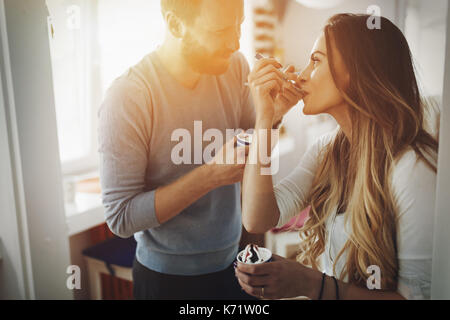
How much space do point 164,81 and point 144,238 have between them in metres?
0.37

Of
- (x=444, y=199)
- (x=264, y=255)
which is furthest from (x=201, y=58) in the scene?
(x=444, y=199)

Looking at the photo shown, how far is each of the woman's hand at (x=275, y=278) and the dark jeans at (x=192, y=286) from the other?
6 centimetres

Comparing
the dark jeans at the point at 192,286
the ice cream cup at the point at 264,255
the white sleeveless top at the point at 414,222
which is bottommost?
the dark jeans at the point at 192,286

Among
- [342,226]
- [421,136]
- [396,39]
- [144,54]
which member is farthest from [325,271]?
[144,54]

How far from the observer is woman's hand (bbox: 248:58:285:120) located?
0.67 m

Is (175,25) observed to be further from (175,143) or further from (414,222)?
(414,222)

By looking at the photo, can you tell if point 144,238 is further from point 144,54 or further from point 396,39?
point 396,39

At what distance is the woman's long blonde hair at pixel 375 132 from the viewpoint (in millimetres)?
626

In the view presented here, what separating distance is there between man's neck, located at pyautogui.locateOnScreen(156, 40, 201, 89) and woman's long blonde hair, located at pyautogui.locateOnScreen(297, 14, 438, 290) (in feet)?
0.92

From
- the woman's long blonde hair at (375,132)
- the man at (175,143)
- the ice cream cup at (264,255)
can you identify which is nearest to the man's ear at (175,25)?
the man at (175,143)

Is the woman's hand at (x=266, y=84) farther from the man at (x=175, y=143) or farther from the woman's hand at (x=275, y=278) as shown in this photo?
the woman's hand at (x=275, y=278)

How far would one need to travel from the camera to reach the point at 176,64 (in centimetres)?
72

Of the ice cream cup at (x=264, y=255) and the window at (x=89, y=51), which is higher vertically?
the window at (x=89, y=51)

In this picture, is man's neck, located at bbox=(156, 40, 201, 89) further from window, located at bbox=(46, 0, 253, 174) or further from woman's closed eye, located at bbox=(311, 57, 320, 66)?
woman's closed eye, located at bbox=(311, 57, 320, 66)
